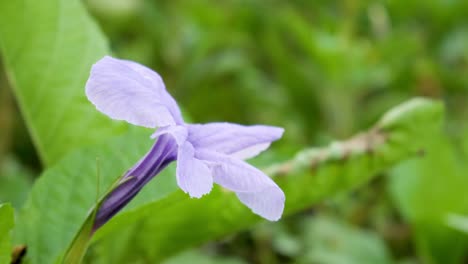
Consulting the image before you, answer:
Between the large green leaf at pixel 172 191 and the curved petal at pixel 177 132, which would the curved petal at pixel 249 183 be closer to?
the curved petal at pixel 177 132

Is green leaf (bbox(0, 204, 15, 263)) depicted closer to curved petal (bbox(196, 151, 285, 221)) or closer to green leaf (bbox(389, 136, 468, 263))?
curved petal (bbox(196, 151, 285, 221))

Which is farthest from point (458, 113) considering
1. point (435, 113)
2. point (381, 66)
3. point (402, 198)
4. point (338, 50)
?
point (435, 113)

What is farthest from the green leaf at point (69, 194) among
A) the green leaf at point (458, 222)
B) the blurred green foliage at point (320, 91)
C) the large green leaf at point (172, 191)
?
the green leaf at point (458, 222)

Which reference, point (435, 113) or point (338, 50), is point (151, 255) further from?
point (338, 50)

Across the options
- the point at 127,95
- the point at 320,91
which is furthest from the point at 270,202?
the point at 320,91

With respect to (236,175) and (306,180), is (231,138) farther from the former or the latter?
(306,180)

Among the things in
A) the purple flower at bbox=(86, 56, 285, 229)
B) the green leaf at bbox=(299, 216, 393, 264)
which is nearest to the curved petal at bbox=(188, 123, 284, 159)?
the purple flower at bbox=(86, 56, 285, 229)

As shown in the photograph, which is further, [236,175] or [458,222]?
[458,222]
